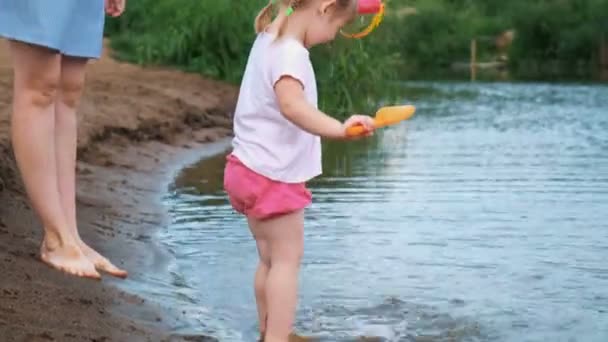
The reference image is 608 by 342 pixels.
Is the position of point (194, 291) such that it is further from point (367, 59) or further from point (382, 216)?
point (367, 59)

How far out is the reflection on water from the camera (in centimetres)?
471

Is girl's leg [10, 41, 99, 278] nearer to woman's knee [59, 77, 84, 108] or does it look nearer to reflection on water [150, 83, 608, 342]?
woman's knee [59, 77, 84, 108]

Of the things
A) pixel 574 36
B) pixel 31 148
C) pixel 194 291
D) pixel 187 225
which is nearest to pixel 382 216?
pixel 187 225

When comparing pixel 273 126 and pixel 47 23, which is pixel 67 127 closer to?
pixel 47 23

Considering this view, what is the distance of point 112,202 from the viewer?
23.7ft

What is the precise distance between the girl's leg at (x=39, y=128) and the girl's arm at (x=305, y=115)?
92cm

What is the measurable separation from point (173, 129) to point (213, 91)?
4047 mm

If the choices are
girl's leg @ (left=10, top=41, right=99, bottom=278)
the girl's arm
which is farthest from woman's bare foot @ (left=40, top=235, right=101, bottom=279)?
the girl's arm

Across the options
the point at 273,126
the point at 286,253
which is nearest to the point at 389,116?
the point at 273,126

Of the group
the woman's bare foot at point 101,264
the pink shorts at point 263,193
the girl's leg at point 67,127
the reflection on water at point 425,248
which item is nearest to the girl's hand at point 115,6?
Result: the girl's leg at point 67,127

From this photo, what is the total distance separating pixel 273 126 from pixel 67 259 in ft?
3.33

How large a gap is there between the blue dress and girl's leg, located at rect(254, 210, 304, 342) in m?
0.94

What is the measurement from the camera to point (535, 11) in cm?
5466

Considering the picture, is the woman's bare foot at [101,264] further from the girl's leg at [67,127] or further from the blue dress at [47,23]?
the blue dress at [47,23]
